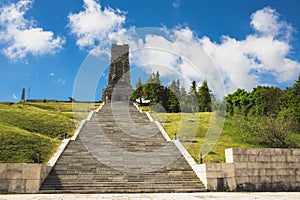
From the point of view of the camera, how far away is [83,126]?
1734 centimetres

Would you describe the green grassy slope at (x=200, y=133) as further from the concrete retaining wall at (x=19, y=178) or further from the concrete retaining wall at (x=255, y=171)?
the concrete retaining wall at (x=19, y=178)

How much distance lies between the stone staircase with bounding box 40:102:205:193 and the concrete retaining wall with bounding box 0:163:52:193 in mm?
378

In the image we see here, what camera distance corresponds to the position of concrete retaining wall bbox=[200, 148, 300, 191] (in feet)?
32.1

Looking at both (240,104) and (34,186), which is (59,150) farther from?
(240,104)

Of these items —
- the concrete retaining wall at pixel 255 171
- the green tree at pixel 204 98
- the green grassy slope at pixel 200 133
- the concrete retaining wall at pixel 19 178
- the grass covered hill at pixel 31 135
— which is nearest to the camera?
the concrete retaining wall at pixel 19 178

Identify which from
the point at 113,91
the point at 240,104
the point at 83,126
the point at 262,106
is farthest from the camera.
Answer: the point at 240,104

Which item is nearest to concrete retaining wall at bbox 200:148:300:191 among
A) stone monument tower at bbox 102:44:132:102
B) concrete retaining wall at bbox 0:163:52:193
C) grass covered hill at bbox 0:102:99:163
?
concrete retaining wall at bbox 0:163:52:193

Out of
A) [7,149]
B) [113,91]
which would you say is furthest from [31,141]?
[113,91]

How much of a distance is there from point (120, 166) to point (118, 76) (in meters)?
23.1

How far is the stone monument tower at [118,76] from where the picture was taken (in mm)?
31625

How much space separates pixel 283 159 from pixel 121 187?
6.02m

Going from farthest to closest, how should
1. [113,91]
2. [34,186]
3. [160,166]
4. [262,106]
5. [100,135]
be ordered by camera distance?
1. [262,106]
2. [113,91]
3. [100,135]
4. [160,166]
5. [34,186]

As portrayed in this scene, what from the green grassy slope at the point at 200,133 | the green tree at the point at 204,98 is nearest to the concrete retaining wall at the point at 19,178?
the green grassy slope at the point at 200,133

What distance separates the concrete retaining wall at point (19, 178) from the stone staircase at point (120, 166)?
378mm
